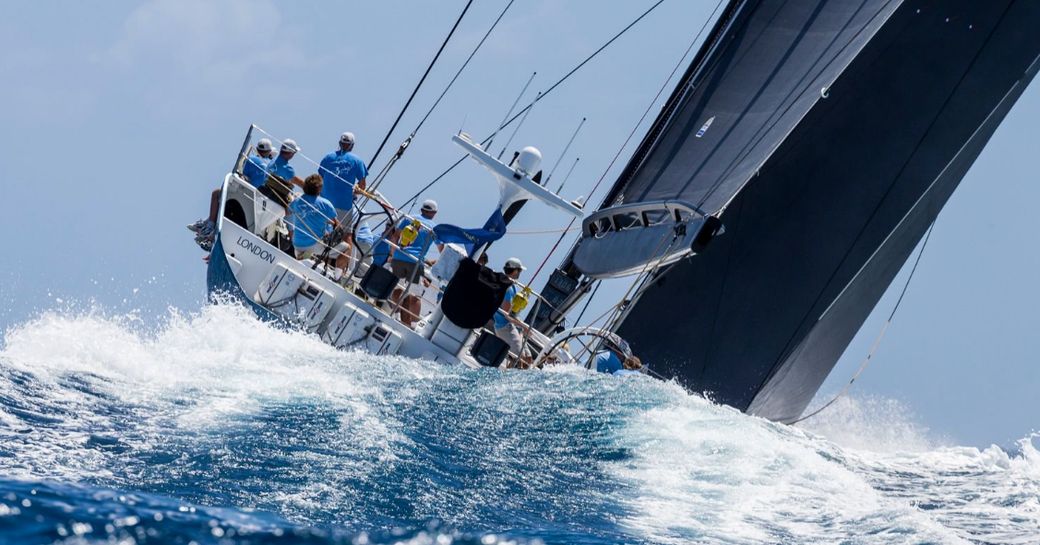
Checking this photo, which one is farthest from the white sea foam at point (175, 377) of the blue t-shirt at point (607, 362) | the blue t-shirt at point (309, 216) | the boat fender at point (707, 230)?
the boat fender at point (707, 230)

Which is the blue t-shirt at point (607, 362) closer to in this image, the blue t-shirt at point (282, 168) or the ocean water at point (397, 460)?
the ocean water at point (397, 460)

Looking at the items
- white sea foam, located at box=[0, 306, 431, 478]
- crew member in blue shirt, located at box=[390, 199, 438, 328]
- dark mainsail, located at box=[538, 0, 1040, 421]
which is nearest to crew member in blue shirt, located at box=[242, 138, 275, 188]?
crew member in blue shirt, located at box=[390, 199, 438, 328]

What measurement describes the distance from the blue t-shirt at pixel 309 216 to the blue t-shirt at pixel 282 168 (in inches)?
36.7

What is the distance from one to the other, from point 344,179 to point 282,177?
58 centimetres

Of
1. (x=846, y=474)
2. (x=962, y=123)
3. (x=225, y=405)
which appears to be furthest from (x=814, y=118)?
(x=225, y=405)

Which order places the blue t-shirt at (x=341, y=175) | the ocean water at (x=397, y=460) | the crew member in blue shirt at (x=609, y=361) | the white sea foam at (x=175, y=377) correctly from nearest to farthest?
the ocean water at (x=397, y=460) → the white sea foam at (x=175, y=377) → the crew member in blue shirt at (x=609, y=361) → the blue t-shirt at (x=341, y=175)

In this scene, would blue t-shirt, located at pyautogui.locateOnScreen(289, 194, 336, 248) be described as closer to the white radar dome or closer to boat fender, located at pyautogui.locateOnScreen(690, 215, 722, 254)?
the white radar dome

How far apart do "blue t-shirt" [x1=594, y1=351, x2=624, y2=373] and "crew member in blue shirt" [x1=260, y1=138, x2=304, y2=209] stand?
2672 millimetres

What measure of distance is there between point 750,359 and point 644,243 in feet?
11.0

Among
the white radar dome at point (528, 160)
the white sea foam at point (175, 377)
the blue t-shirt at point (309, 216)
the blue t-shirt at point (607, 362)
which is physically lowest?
the white sea foam at point (175, 377)

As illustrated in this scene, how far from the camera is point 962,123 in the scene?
13.2 metres

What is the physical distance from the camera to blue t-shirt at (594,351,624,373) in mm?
10367

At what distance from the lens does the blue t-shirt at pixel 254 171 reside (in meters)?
11.3

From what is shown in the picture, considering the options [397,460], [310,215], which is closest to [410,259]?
[310,215]
